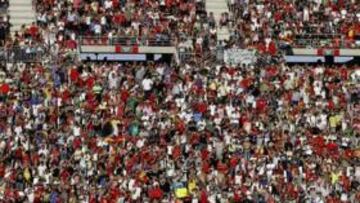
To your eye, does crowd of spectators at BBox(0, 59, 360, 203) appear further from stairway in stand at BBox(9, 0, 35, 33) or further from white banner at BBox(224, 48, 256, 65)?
stairway in stand at BBox(9, 0, 35, 33)

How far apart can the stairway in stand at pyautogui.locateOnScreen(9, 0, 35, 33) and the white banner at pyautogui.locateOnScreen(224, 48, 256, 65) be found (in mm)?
5934

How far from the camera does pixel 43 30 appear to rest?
40.5m

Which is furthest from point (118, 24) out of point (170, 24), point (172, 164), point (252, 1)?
point (172, 164)

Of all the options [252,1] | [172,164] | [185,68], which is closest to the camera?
[172,164]

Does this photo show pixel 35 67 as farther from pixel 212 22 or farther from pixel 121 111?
pixel 212 22

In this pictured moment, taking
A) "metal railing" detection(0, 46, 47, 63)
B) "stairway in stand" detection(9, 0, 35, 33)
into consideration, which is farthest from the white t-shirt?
"stairway in stand" detection(9, 0, 35, 33)

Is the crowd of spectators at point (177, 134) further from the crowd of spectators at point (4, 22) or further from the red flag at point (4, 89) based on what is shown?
the crowd of spectators at point (4, 22)

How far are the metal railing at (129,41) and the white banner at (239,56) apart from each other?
5.83 ft

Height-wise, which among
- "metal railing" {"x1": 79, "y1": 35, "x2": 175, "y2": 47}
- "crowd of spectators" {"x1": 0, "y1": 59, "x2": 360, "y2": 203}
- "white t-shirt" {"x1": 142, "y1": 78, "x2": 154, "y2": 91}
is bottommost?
"crowd of spectators" {"x1": 0, "y1": 59, "x2": 360, "y2": 203}

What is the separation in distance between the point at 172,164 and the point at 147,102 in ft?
9.98

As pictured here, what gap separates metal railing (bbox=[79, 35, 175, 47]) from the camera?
135 feet

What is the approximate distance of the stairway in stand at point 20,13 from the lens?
4169 cm

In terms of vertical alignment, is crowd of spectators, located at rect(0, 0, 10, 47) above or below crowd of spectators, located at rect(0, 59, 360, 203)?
above

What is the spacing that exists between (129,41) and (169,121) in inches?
215
